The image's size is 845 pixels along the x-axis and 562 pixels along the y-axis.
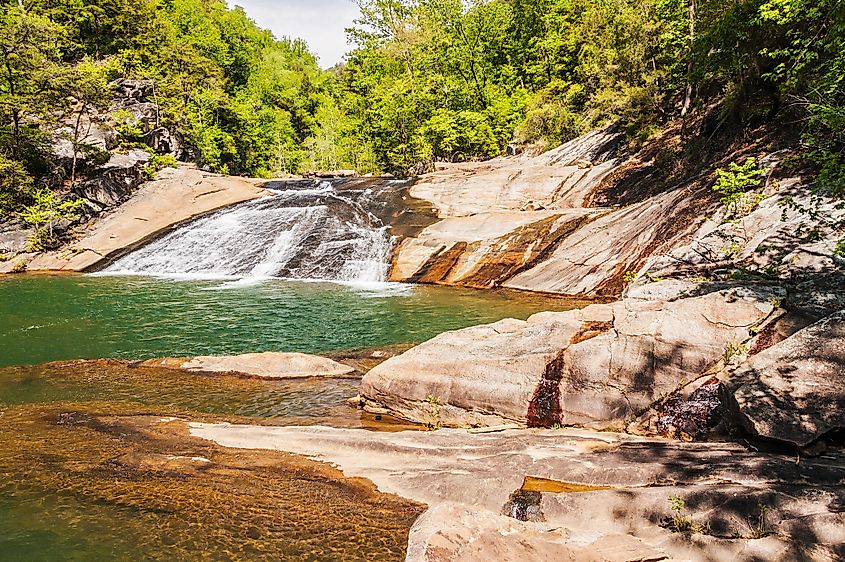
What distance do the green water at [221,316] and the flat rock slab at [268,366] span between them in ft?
5.10

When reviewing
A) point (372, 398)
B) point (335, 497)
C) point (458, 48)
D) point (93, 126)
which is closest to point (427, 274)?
point (372, 398)

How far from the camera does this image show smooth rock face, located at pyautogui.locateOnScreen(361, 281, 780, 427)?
6168 millimetres

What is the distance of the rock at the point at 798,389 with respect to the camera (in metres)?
4.12

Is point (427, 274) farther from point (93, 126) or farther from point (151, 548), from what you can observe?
point (93, 126)

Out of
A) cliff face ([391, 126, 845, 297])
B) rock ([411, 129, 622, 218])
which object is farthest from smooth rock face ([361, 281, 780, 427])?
rock ([411, 129, 622, 218])

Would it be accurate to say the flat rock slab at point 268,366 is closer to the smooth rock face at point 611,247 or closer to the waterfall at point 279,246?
the smooth rock face at point 611,247

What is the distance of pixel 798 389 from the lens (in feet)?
14.4

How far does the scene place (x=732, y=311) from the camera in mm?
6285

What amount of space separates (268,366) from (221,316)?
610 cm

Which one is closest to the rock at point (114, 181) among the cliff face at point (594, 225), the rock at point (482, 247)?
the cliff face at point (594, 225)

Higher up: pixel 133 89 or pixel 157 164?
pixel 133 89

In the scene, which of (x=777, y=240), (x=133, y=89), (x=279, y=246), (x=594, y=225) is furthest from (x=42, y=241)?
(x=777, y=240)

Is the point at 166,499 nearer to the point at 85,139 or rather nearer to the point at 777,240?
the point at 777,240

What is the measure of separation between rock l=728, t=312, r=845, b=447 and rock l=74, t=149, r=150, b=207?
1326 inches
